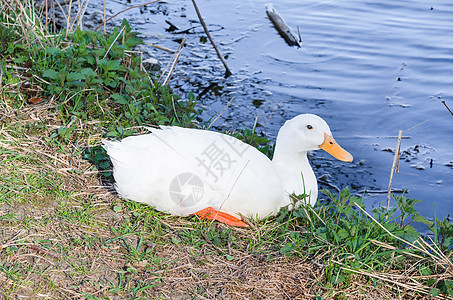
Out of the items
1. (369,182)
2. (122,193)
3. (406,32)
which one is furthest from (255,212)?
(406,32)

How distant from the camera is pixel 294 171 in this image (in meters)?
3.50

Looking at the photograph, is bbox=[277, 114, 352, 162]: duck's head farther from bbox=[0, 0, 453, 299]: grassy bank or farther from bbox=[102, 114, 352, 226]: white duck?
bbox=[0, 0, 453, 299]: grassy bank

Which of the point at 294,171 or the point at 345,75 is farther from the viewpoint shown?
the point at 345,75

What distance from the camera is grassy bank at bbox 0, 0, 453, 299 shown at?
271cm

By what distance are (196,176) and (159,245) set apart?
51cm

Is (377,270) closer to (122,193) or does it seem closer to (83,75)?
(122,193)

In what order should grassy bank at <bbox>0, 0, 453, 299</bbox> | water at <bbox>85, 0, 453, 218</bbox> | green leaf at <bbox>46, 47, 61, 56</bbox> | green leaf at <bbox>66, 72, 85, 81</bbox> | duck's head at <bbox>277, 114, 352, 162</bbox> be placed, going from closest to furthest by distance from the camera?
grassy bank at <bbox>0, 0, 453, 299</bbox> → duck's head at <bbox>277, 114, 352, 162</bbox> → green leaf at <bbox>66, 72, 85, 81</bbox> → green leaf at <bbox>46, 47, 61, 56</bbox> → water at <bbox>85, 0, 453, 218</bbox>

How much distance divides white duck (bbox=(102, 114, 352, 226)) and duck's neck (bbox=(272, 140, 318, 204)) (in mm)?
83

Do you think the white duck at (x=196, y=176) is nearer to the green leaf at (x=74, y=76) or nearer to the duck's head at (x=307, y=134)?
the duck's head at (x=307, y=134)

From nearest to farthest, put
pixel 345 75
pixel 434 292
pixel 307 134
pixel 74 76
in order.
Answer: pixel 434 292 → pixel 307 134 → pixel 74 76 → pixel 345 75

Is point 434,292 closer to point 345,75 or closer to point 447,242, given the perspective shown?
point 447,242

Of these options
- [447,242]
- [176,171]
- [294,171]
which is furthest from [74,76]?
[447,242]

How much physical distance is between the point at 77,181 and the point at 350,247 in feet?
6.39

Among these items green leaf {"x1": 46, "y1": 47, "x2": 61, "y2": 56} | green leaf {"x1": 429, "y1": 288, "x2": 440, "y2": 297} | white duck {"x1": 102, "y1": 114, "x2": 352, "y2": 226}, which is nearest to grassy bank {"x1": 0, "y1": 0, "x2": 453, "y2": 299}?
green leaf {"x1": 429, "y1": 288, "x2": 440, "y2": 297}
